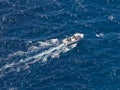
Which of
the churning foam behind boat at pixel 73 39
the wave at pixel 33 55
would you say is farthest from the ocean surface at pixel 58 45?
the churning foam behind boat at pixel 73 39

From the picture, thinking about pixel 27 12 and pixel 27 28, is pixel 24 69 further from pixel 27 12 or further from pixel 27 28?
pixel 27 12

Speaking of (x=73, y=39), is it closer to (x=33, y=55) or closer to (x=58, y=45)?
(x=58, y=45)

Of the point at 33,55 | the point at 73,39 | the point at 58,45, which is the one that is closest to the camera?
the point at 33,55

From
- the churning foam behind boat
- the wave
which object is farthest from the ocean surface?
the churning foam behind boat

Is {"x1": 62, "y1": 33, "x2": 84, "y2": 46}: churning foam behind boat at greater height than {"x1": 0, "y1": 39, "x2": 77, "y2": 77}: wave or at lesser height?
greater

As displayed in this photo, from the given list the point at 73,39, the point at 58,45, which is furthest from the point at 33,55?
the point at 73,39

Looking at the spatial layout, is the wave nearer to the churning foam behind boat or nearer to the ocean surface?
the ocean surface

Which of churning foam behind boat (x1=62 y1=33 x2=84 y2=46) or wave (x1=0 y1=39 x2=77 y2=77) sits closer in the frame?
wave (x1=0 y1=39 x2=77 y2=77)

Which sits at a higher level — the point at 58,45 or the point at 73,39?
the point at 73,39

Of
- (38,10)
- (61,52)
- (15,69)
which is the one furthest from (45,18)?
(15,69)

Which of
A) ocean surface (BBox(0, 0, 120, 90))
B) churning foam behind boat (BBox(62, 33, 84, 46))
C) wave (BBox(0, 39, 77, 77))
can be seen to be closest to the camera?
ocean surface (BBox(0, 0, 120, 90))
